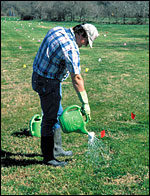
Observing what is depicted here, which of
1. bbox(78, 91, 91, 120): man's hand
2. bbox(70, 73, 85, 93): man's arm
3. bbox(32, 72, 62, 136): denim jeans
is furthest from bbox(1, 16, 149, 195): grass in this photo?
bbox(70, 73, 85, 93): man's arm

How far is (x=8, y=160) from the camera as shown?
378 cm

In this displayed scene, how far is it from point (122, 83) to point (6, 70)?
14.2ft

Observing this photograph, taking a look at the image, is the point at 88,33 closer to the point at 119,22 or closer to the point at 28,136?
the point at 28,136

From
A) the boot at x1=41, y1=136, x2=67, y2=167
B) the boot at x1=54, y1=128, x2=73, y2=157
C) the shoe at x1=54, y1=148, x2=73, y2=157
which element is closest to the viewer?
the boot at x1=41, y1=136, x2=67, y2=167

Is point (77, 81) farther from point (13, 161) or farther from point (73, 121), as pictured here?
point (13, 161)

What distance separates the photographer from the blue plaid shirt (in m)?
2.90

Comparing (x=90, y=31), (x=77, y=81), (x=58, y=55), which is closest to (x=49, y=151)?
(x=77, y=81)

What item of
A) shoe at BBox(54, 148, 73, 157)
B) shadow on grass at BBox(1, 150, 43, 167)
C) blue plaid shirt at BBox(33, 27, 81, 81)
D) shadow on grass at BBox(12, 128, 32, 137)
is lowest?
shadow on grass at BBox(1, 150, 43, 167)

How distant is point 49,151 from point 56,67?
114 centimetres

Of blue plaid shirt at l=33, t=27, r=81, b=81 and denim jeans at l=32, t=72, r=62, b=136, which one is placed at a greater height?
blue plaid shirt at l=33, t=27, r=81, b=81

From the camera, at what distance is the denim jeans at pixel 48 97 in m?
3.18

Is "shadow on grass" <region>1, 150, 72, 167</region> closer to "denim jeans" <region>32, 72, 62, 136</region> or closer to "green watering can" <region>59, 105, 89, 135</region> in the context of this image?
"denim jeans" <region>32, 72, 62, 136</region>

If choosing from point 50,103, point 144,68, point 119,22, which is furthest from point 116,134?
point 119,22

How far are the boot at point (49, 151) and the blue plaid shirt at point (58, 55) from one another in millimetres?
815
